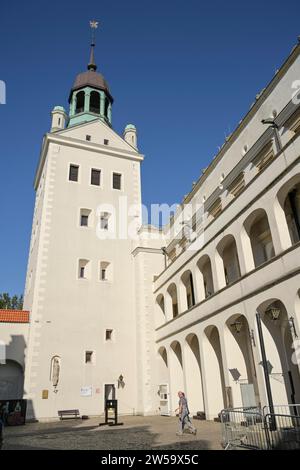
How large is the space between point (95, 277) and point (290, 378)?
Result: 16.9m

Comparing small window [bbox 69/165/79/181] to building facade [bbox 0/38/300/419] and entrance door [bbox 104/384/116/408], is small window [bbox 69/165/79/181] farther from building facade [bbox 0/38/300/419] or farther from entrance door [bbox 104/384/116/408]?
entrance door [bbox 104/384/116/408]

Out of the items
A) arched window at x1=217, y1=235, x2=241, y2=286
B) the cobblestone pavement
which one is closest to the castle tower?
the cobblestone pavement

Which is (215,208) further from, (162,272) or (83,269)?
(83,269)

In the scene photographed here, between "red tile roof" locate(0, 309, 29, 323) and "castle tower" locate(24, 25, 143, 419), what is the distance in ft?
1.97

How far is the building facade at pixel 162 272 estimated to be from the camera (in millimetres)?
15367

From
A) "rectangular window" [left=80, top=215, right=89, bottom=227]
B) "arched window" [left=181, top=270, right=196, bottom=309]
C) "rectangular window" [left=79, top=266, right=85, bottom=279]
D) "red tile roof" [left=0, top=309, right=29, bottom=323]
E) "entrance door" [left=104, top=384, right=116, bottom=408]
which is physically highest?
"rectangular window" [left=80, top=215, right=89, bottom=227]

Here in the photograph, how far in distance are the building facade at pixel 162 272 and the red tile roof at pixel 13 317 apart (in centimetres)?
78

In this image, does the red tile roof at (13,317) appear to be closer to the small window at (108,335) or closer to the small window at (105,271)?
the small window at (108,335)

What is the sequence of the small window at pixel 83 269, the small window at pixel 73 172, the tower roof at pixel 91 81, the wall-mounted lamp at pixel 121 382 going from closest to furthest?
the wall-mounted lamp at pixel 121 382, the small window at pixel 83 269, the small window at pixel 73 172, the tower roof at pixel 91 81

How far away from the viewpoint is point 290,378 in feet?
49.4

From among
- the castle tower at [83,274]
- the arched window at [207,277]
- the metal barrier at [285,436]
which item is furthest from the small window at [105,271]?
the metal barrier at [285,436]

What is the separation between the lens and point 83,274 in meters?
28.6

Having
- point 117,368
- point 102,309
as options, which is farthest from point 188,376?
point 102,309

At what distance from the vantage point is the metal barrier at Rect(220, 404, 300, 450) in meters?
9.11
